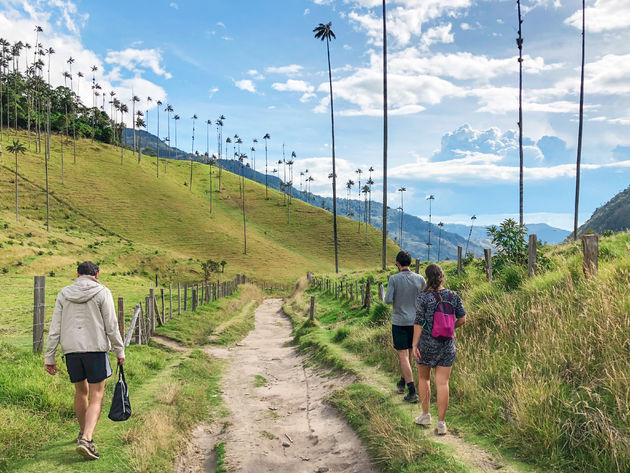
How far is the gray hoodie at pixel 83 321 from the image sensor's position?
234 inches

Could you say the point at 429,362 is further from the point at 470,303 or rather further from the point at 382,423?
the point at 470,303

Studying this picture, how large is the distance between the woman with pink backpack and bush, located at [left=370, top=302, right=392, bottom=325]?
26.6 feet

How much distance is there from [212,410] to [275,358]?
604 centimetres

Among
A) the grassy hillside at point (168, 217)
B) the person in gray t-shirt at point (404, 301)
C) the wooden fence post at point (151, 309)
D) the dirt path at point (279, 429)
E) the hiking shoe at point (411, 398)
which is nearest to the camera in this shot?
the dirt path at point (279, 429)

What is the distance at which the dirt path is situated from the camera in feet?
22.8

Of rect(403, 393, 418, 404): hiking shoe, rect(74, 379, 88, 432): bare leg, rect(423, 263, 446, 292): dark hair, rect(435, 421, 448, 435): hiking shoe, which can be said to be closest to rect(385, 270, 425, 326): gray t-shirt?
rect(403, 393, 418, 404): hiking shoe

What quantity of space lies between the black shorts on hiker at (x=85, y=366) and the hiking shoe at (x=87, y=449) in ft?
2.81

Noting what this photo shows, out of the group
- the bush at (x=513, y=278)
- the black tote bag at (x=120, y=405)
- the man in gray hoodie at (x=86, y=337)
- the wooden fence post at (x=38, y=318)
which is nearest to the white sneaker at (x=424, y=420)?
the black tote bag at (x=120, y=405)

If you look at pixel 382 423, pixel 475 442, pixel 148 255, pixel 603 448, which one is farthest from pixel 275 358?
pixel 148 255

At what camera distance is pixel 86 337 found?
19.6ft

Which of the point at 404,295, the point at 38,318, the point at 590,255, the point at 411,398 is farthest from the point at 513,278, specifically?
the point at 38,318

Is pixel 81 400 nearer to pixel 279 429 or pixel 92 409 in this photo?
pixel 92 409

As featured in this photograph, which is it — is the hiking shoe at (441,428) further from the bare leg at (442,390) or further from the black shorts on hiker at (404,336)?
the black shorts on hiker at (404,336)

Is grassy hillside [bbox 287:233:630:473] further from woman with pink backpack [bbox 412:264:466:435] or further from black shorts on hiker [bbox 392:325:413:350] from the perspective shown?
black shorts on hiker [bbox 392:325:413:350]
